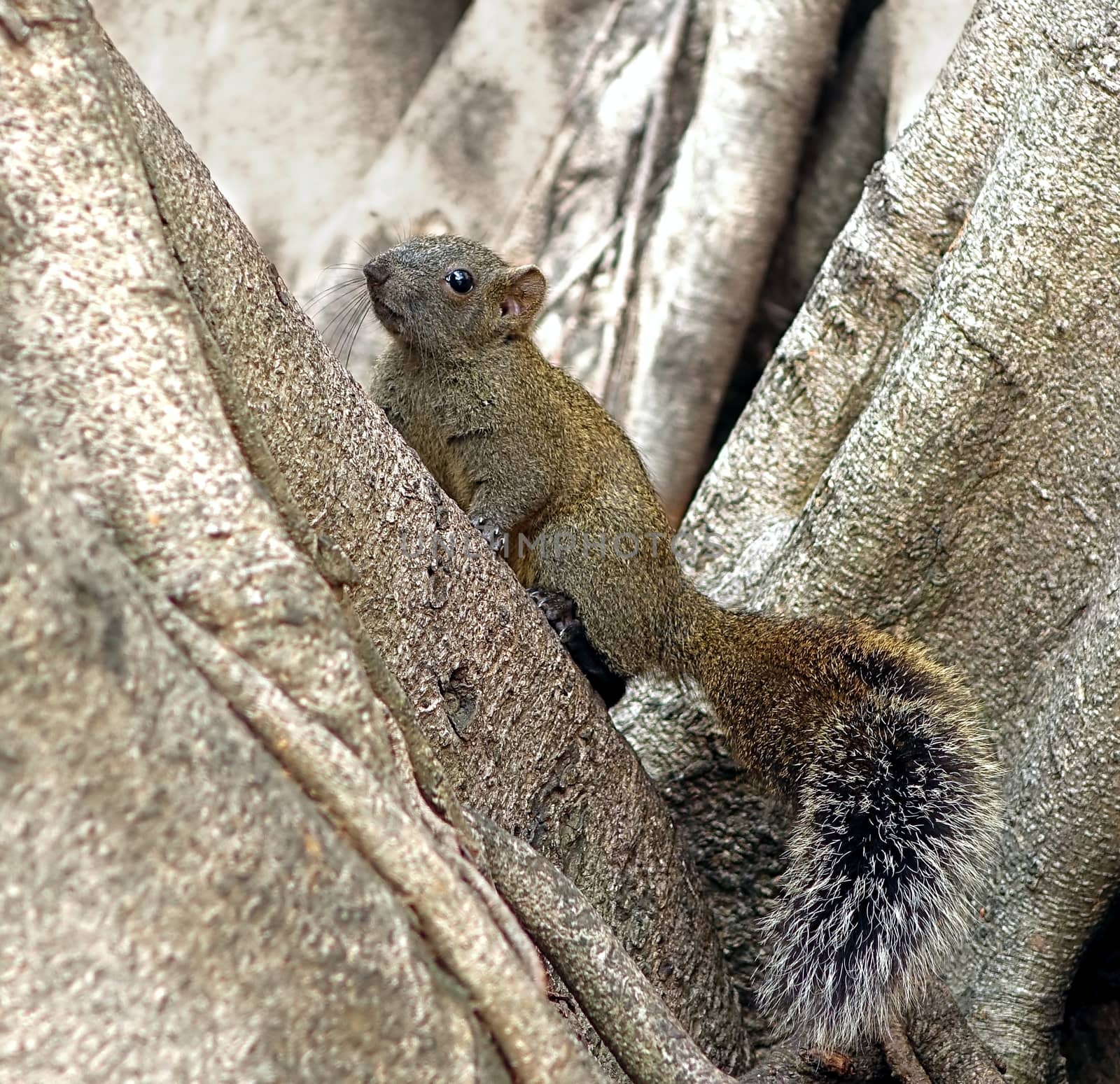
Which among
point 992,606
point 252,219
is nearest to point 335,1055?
point 992,606

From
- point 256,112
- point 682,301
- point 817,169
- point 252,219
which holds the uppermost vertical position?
point 817,169

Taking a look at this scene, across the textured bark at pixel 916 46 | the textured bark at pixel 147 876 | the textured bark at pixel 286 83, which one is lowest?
the textured bark at pixel 286 83

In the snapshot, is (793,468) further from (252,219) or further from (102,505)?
(252,219)

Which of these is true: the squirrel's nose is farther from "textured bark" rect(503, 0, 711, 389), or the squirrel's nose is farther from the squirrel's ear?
"textured bark" rect(503, 0, 711, 389)

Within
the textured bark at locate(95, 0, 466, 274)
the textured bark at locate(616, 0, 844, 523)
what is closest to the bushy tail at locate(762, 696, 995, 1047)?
the textured bark at locate(616, 0, 844, 523)

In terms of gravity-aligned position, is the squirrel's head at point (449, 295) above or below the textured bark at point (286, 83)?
above

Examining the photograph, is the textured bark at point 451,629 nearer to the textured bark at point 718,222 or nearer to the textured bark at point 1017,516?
the textured bark at point 1017,516

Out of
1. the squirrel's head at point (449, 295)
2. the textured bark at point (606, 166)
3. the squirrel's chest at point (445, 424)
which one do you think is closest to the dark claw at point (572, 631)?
the squirrel's chest at point (445, 424)

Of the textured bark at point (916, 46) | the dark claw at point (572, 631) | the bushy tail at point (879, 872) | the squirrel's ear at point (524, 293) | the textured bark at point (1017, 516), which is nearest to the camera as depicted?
the bushy tail at point (879, 872)
